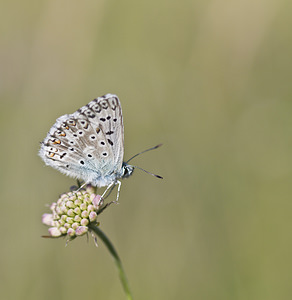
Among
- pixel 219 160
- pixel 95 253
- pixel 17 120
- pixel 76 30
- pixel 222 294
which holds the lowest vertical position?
pixel 95 253

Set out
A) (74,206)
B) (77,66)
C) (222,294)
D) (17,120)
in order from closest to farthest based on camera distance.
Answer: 1. (74,206)
2. (222,294)
3. (17,120)
4. (77,66)

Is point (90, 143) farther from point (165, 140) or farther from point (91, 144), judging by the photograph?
point (165, 140)

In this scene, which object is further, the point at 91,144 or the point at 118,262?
the point at 91,144

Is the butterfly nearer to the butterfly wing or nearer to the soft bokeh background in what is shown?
the butterfly wing

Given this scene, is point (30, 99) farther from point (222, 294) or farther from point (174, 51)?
point (222, 294)

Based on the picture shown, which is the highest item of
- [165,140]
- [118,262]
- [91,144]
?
[91,144]

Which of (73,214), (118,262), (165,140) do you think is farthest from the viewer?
(165,140)

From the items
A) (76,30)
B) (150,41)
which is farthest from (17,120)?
(150,41)

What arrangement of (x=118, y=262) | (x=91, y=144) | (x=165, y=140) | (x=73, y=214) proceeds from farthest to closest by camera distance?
(x=165, y=140)
(x=91, y=144)
(x=73, y=214)
(x=118, y=262)

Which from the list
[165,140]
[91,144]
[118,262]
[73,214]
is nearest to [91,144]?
[91,144]
